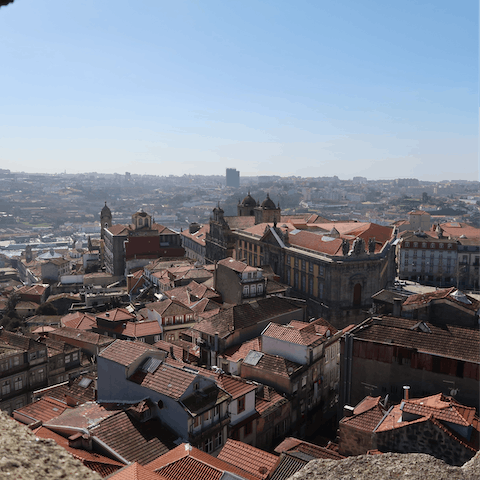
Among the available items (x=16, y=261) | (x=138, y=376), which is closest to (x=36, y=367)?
(x=138, y=376)

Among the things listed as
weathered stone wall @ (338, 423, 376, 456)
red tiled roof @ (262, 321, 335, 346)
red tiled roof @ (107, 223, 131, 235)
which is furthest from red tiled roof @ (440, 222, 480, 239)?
weathered stone wall @ (338, 423, 376, 456)

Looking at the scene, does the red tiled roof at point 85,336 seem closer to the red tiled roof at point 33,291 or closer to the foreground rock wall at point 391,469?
the red tiled roof at point 33,291

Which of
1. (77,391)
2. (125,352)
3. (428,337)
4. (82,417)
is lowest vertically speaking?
(77,391)

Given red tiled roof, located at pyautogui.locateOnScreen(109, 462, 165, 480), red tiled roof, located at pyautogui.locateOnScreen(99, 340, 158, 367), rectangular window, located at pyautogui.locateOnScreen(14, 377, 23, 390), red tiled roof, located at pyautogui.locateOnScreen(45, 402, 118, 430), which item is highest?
red tiled roof, located at pyautogui.locateOnScreen(99, 340, 158, 367)

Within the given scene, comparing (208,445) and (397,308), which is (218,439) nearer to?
(208,445)

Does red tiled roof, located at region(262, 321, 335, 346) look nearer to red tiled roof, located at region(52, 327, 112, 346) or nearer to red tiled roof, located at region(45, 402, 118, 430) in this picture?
red tiled roof, located at region(45, 402, 118, 430)

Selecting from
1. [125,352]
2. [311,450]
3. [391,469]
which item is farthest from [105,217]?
[391,469]
